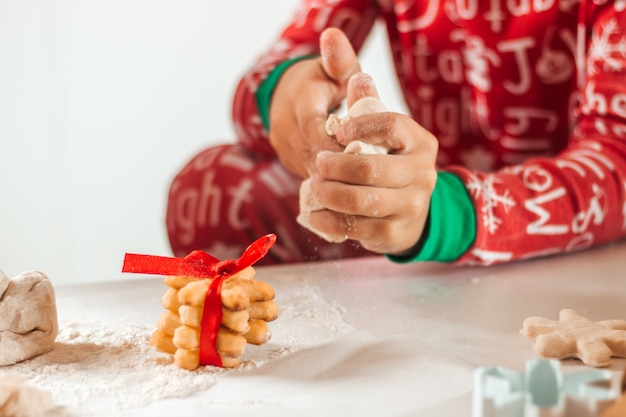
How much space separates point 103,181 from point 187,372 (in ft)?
4.33

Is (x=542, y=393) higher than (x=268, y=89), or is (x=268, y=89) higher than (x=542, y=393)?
(x=268, y=89)

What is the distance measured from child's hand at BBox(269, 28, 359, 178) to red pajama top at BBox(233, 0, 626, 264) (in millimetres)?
72

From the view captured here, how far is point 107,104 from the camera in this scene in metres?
1.82

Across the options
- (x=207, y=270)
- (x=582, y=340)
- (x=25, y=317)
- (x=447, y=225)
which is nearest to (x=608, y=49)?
(x=447, y=225)

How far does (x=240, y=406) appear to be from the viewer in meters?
0.49

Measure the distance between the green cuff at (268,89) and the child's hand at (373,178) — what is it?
0.26 metres

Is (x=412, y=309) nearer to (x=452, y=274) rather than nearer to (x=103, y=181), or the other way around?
(x=452, y=274)

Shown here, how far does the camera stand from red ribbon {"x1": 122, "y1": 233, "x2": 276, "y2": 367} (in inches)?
21.0

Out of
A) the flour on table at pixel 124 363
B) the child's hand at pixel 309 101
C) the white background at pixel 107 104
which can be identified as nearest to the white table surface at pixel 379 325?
the flour on table at pixel 124 363

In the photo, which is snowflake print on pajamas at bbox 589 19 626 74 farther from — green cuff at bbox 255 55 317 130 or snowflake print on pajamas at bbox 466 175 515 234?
green cuff at bbox 255 55 317 130

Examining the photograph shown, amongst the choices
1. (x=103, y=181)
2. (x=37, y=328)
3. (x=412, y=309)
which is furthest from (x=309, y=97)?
(x=103, y=181)

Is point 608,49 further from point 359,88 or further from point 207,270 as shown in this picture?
point 207,270

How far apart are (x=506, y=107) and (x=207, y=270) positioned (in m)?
0.56

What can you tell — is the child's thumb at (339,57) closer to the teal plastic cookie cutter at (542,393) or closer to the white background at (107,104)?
the teal plastic cookie cutter at (542,393)
